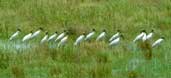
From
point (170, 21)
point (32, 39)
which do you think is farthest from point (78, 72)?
point (170, 21)

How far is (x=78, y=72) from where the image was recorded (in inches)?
529

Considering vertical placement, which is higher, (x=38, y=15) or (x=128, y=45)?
(x=38, y=15)

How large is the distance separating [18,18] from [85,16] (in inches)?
82.0

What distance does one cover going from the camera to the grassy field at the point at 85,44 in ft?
45.0

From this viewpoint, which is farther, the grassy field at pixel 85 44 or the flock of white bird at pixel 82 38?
the flock of white bird at pixel 82 38

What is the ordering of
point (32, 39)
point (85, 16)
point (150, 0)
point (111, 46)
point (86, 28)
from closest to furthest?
1. point (111, 46)
2. point (32, 39)
3. point (86, 28)
4. point (85, 16)
5. point (150, 0)

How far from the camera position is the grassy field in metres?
13.7

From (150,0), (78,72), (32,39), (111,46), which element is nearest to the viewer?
(78,72)

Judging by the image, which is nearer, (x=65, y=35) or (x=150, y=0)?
(x=65, y=35)

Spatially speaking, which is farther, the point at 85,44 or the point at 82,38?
the point at 82,38

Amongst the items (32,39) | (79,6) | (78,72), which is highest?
(79,6)

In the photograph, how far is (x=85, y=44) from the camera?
16266 millimetres

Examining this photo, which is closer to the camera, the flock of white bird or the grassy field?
the grassy field

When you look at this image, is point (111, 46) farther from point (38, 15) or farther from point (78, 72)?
point (38, 15)
